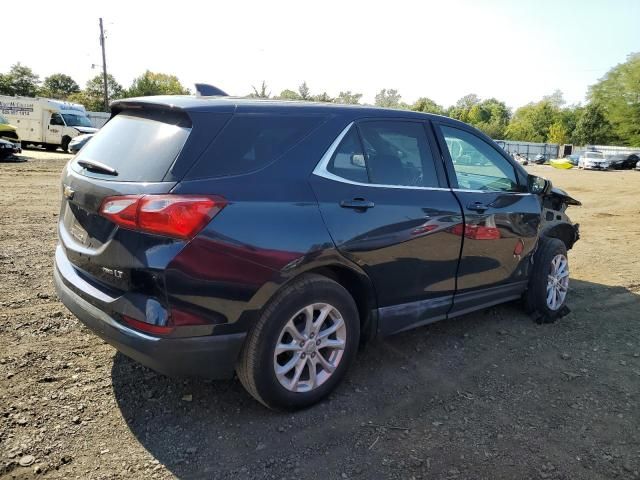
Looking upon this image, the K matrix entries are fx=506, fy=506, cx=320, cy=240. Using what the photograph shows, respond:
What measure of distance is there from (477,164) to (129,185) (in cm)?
278

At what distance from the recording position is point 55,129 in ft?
83.9

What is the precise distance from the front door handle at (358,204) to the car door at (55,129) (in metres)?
26.5

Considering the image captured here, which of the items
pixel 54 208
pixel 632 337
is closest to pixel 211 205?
pixel 632 337

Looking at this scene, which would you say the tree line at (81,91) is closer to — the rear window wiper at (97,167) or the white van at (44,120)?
the white van at (44,120)

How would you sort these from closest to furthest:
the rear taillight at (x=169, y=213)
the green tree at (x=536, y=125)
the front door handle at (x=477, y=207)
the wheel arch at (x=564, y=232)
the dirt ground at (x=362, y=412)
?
the rear taillight at (x=169, y=213), the dirt ground at (x=362, y=412), the front door handle at (x=477, y=207), the wheel arch at (x=564, y=232), the green tree at (x=536, y=125)

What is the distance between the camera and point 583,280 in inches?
243

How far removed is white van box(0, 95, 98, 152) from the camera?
25.4 meters

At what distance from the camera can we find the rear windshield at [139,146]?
8.63 feet

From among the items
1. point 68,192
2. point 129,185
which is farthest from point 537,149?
point 129,185

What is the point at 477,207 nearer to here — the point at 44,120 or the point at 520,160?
the point at 520,160

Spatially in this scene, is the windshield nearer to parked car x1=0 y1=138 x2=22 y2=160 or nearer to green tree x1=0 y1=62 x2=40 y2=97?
parked car x1=0 y1=138 x2=22 y2=160

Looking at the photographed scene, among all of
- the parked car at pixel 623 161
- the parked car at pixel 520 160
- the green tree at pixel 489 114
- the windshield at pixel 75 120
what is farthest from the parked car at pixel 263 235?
the green tree at pixel 489 114

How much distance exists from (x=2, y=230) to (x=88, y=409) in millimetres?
5027

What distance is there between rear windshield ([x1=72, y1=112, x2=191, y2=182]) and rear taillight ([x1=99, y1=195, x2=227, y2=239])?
147 millimetres
